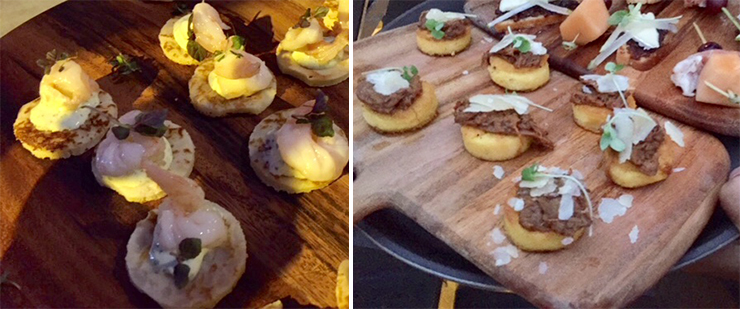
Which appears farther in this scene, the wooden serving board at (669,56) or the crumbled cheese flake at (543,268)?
the wooden serving board at (669,56)

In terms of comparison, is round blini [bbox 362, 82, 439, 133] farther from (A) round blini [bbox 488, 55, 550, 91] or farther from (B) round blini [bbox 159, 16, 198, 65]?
(B) round blini [bbox 159, 16, 198, 65]

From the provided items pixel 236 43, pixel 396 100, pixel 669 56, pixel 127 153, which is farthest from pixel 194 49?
pixel 669 56

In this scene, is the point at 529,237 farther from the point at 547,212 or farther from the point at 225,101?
the point at 225,101

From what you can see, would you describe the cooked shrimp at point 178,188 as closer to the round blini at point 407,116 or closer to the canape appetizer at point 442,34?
the round blini at point 407,116

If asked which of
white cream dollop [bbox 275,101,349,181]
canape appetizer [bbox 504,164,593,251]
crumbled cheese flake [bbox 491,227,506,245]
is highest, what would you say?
canape appetizer [bbox 504,164,593,251]

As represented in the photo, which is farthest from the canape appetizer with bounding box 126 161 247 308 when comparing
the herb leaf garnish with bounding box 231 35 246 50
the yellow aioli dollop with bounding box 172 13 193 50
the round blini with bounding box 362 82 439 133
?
the yellow aioli dollop with bounding box 172 13 193 50

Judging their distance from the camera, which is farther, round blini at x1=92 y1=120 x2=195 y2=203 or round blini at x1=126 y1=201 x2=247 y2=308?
round blini at x1=92 y1=120 x2=195 y2=203

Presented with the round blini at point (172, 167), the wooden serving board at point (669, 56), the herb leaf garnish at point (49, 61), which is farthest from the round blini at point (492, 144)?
the herb leaf garnish at point (49, 61)
